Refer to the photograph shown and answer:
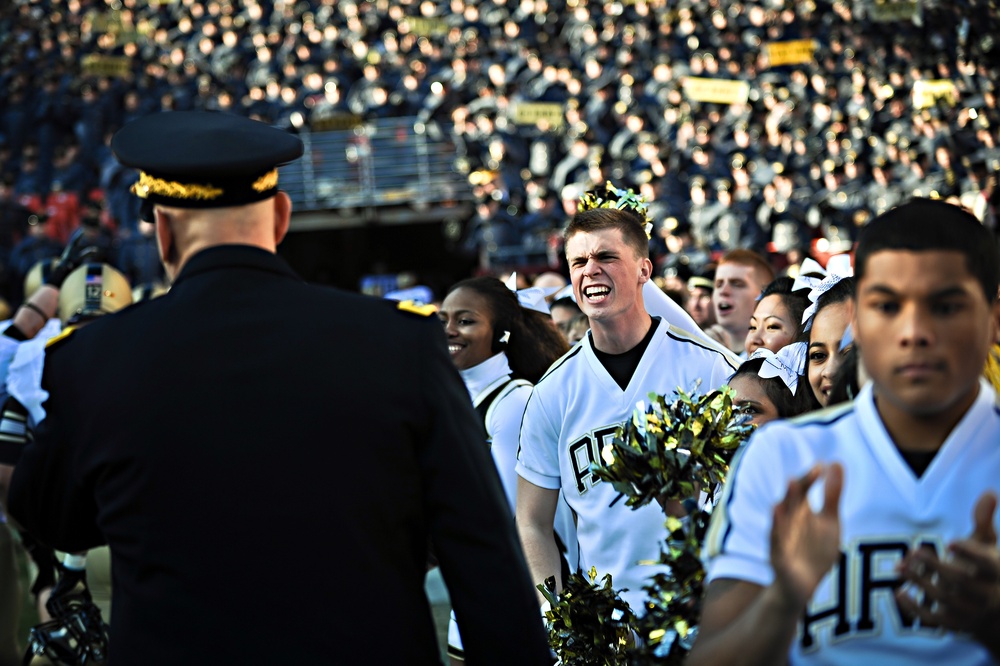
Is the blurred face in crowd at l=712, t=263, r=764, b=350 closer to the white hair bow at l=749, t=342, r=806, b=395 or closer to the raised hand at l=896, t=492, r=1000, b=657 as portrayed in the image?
the white hair bow at l=749, t=342, r=806, b=395

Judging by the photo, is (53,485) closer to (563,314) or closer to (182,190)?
(182,190)

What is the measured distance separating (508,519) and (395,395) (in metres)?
0.33

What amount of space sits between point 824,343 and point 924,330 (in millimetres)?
2050

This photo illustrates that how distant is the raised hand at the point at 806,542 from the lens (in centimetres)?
188

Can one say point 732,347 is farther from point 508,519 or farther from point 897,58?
point 897,58

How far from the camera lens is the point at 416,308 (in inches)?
101

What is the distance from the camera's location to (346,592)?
91.7 inches

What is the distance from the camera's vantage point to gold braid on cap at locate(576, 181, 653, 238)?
5281 mm

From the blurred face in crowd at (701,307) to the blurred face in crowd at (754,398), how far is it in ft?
12.5

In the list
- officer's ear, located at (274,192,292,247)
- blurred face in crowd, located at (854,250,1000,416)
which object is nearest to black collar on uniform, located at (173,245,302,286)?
officer's ear, located at (274,192,292,247)

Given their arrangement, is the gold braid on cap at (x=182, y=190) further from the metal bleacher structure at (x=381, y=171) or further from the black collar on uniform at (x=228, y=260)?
the metal bleacher structure at (x=381, y=171)

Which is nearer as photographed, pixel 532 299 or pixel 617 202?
pixel 617 202

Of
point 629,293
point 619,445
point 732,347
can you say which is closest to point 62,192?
point 732,347

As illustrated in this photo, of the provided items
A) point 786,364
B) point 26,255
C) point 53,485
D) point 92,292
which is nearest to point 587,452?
point 786,364
